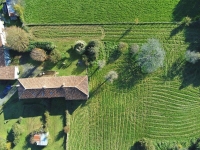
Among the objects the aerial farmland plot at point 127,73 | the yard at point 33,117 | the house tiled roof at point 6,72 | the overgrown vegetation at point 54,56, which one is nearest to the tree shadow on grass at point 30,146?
the yard at point 33,117

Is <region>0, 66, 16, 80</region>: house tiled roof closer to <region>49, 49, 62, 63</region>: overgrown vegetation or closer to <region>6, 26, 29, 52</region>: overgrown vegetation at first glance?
<region>6, 26, 29, 52</region>: overgrown vegetation

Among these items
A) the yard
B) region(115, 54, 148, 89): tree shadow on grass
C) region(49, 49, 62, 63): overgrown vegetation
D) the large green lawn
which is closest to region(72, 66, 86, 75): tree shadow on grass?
region(49, 49, 62, 63): overgrown vegetation

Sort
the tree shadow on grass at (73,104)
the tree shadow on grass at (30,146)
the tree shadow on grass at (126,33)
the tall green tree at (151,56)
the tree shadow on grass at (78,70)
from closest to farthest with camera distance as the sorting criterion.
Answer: the tall green tree at (151,56) → the tree shadow on grass at (126,33) → the tree shadow on grass at (78,70) → the tree shadow on grass at (73,104) → the tree shadow on grass at (30,146)

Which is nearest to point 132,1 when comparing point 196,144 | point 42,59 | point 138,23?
point 138,23

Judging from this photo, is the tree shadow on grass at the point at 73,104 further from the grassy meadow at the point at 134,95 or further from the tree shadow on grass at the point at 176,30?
the tree shadow on grass at the point at 176,30

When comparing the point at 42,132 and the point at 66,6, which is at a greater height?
the point at 66,6

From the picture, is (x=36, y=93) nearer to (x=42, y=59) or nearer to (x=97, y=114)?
(x=42, y=59)
